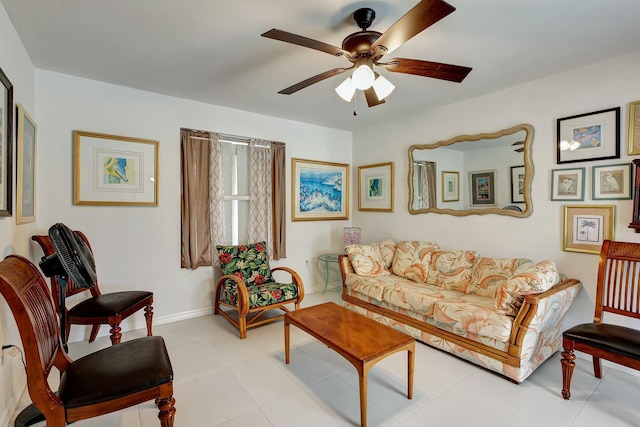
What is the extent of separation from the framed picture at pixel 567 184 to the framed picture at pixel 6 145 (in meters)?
4.15

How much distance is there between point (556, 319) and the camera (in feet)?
8.21

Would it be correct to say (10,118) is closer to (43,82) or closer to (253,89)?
(43,82)

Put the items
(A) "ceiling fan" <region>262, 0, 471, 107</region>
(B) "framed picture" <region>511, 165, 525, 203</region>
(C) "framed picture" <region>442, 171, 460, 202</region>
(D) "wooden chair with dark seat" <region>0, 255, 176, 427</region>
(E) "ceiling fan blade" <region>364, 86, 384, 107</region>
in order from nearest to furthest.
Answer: (D) "wooden chair with dark seat" <region>0, 255, 176, 427</region>
(A) "ceiling fan" <region>262, 0, 471, 107</region>
(E) "ceiling fan blade" <region>364, 86, 384, 107</region>
(B) "framed picture" <region>511, 165, 525, 203</region>
(C) "framed picture" <region>442, 171, 460, 202</region>

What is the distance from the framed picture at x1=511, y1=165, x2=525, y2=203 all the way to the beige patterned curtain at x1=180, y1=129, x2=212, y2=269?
3.36 metres

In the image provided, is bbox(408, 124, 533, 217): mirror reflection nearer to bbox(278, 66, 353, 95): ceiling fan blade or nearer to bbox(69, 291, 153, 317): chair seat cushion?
bbox(278, 66, 353, 95): ceiling fan blade

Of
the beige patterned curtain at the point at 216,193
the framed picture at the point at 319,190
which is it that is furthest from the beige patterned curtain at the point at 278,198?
the beige patterned curtain at the point at 216,193

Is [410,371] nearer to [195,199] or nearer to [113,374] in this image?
[113,374]

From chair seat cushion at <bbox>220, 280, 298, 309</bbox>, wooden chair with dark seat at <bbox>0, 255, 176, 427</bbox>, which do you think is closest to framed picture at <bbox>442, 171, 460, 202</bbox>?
chair seat cushion at <bbox>220, 280, 298, 309</bbox>

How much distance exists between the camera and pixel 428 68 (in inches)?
78.1

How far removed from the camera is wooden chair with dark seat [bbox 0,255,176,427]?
129cm

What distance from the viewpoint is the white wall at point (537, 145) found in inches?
98.5

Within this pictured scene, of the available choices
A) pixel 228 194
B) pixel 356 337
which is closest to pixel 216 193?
pixel 228 194

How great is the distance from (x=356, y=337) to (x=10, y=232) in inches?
93.4

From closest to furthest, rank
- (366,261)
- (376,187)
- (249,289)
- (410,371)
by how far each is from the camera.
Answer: (410,371)
(249,289)
(366,261)
(376,187)
